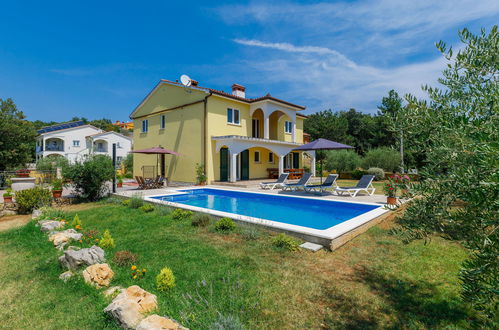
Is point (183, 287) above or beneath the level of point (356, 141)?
beneath

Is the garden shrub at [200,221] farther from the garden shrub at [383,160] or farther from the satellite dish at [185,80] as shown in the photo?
the garden shrub at [383,160]

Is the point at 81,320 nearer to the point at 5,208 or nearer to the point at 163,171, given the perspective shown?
the point at 5,208

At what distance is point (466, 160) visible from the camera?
5.81ft

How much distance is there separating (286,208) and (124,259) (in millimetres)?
7316

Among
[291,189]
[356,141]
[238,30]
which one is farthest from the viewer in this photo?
[356,141]

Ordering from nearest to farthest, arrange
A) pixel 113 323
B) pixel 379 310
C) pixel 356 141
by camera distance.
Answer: pixel 113 323
pixel 379 310
pixel 356 141

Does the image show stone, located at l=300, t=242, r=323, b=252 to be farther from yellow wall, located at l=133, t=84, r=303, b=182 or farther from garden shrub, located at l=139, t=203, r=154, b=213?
yellow wall, located at l=133, t=84, r=303, b=182

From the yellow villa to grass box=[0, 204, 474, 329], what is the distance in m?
12.4

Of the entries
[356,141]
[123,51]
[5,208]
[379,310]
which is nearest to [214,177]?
[5,208]

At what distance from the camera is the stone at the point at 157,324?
96.1 inches

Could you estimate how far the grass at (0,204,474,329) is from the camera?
2938mm

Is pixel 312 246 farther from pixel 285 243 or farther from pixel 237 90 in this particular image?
pixel 237 90

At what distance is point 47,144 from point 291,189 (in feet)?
147

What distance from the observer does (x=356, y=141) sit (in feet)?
153
